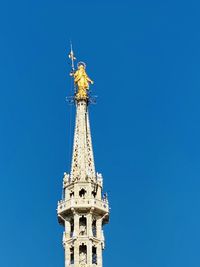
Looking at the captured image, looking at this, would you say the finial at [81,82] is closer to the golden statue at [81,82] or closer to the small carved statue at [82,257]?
the golden statue at [81,82]

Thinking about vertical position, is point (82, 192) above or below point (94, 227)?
above

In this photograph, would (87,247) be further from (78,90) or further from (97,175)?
(78,90)

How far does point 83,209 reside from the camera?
100 meters

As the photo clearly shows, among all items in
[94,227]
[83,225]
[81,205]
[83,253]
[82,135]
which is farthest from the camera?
[82,135]

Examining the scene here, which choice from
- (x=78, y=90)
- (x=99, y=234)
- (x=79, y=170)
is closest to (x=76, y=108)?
(x=78, y=90)

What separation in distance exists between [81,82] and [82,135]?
913cm

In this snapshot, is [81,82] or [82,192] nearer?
[82,192]

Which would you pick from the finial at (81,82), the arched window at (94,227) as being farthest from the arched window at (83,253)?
the finial at (81,82)

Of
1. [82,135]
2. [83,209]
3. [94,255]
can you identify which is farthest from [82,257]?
[82,135]

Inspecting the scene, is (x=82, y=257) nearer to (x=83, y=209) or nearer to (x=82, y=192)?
(x=83, y=209)

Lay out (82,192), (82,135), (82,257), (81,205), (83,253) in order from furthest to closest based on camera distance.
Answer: (82,135) < (82,192) < (81,205) < (83,253) < (82,257)

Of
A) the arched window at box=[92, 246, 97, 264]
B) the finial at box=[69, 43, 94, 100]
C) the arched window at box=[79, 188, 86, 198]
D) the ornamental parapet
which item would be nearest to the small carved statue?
the arched window at box=[92, 246, 97, 264]

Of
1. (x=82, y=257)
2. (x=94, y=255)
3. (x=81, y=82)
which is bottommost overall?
(x=82, y=257)

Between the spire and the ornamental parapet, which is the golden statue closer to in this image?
the spire
